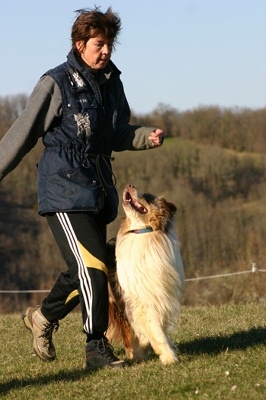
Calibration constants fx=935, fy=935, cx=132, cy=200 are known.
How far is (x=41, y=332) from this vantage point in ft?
24.4

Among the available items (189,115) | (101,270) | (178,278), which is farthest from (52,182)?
(189,115)

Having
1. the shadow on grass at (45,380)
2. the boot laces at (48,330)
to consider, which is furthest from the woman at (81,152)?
the boot laces at (48,330)

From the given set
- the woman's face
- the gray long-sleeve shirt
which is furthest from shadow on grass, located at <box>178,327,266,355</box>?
the woman's face

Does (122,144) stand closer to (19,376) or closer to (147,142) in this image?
(147,142)

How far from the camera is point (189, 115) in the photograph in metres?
81.8

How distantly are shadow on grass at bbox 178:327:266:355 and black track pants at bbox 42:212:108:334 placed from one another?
97 cm

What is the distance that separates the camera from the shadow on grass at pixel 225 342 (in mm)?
7277

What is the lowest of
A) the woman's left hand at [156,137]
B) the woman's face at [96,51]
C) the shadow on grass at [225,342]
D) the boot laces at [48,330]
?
the shadow on grass at [225,342]

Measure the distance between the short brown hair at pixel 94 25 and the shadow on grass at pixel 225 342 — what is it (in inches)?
98.8

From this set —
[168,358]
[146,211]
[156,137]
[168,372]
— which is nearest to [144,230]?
[146,211]

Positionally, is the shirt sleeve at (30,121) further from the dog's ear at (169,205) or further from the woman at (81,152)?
the dog's ear at (169,205)

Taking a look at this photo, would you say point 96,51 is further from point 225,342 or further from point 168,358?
point 225,342

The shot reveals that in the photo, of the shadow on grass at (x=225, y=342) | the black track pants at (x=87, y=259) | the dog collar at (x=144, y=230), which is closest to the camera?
the black track pants at (x=87, y=259)

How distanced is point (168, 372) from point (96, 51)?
2.30 m
